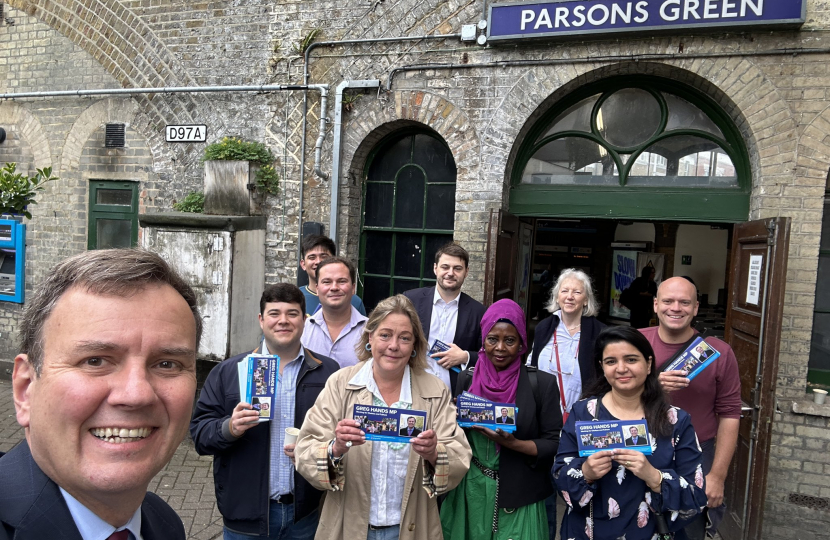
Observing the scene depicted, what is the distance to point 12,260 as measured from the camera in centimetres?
882

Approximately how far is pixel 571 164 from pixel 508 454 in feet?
13.7

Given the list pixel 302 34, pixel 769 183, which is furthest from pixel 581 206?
pixel 302 34

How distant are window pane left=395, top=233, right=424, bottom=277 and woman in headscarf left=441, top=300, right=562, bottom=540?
3.80 meters

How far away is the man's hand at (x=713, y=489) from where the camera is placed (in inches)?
135

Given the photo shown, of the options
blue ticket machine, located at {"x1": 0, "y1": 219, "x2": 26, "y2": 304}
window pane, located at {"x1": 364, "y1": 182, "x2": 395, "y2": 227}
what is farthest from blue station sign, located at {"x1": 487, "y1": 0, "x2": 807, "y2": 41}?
blue ticket machine, located at {"x1": 0, "y1": 219, "x2": 26, "y2": 304}

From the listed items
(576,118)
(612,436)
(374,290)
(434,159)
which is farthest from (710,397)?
(374,290)

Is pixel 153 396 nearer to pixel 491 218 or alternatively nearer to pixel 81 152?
pixel 491 218

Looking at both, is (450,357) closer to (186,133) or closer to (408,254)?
(408,254)

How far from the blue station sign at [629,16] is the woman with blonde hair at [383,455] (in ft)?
13.8

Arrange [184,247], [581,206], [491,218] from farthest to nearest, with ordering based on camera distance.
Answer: [184,247], [581,206], [491,218]

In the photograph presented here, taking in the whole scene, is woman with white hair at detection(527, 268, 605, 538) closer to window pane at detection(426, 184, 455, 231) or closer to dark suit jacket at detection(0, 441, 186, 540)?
window pane at detection(426, 184, 455, 231)

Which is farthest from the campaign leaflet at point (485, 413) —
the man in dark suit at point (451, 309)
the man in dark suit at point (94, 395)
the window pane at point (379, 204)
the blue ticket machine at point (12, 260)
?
the blue ticket machine at point (12, 260)

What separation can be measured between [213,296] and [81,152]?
3.74 meters

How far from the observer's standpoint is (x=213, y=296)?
6551 millimetres
